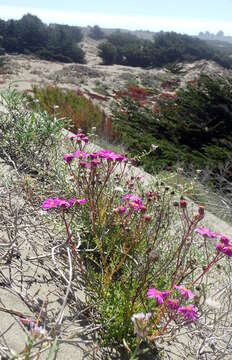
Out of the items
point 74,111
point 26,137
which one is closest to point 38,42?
point 74,111

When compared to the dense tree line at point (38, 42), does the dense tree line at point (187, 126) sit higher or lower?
lower

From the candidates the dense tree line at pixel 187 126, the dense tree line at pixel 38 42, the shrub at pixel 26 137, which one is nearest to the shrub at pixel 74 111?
the dense tree line at pixel 187 126

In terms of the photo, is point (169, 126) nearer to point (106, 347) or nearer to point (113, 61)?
point (106, 347)

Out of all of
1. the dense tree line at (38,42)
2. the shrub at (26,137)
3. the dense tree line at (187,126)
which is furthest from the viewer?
the dense tree line at (38,42)

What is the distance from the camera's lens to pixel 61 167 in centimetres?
366

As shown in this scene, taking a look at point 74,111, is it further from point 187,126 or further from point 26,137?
point 26,137

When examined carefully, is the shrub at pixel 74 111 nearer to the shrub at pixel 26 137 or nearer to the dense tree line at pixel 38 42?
the shrub at pixel 26 137

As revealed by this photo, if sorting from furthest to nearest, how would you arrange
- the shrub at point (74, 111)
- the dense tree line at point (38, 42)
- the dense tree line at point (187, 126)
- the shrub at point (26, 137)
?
the dense tree line at point (38, 42) < the shrub at point (74, 111) < the dense tree line at point (187, 126) < the shrub at point (26, 137)

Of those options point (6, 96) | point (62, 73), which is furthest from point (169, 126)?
point (62, 73)

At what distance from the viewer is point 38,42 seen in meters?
60.2

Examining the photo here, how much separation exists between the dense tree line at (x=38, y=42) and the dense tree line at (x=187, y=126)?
44.1 meters

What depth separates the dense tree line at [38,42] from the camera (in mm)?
53850

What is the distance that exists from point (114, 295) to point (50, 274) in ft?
1.48

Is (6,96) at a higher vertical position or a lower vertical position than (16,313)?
higher
